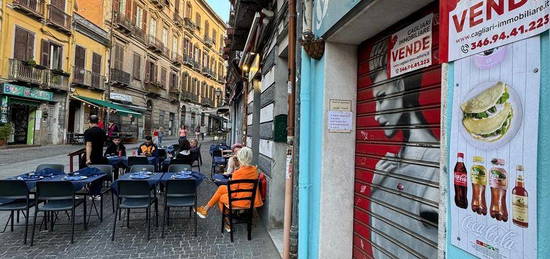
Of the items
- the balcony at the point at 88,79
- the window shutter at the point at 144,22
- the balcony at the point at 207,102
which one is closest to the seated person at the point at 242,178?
the balcony at the point at 88,79

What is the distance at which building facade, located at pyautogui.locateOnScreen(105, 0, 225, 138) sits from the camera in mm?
25703

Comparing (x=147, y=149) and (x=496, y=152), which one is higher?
(x=496, y=152)

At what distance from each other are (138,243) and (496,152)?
14.6 ft

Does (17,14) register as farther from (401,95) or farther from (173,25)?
(401,95)

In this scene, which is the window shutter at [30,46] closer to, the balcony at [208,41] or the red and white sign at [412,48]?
the red and white sign at [412,48]

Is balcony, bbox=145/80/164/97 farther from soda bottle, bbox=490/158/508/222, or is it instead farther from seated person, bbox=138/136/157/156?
soda bottle, bbox=490/158/508/222

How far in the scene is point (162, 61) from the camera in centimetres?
3247

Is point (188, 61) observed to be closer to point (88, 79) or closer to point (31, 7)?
point (88, 79)

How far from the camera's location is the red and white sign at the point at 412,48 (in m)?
2.42

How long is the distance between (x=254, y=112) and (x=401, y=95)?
5810 mm

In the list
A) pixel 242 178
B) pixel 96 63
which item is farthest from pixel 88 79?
pixel 242 178

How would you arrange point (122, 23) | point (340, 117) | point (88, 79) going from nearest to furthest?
point (340, 117) → point (88, 79) → point (122, 23)

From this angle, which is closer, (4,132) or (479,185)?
(479,185)

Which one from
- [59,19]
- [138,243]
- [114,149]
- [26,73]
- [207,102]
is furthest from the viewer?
[207,102]
